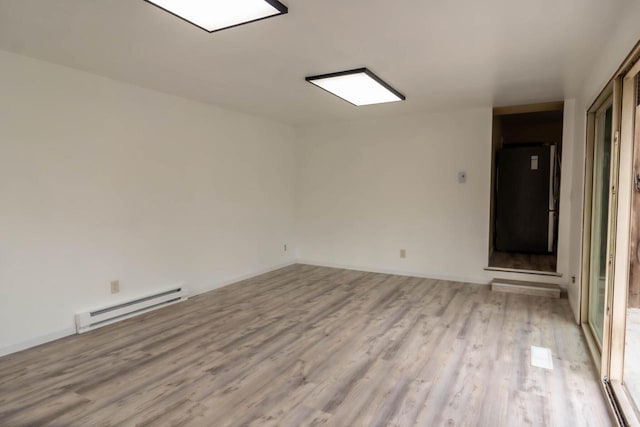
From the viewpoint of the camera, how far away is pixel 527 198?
19.9 ft

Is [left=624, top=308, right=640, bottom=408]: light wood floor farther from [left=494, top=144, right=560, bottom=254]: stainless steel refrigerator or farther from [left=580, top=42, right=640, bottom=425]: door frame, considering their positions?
[left=494, top=144, right=560, bottom=254]: stainless steel refrigerator

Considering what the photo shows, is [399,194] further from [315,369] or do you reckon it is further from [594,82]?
[315,369]

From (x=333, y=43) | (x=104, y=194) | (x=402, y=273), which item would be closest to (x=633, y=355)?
(x=333, y=43)

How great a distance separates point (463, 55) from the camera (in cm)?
281

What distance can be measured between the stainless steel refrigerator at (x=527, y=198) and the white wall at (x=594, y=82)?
177 cm

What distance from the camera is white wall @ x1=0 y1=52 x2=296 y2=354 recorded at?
288cm

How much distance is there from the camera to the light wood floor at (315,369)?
2.09 metres

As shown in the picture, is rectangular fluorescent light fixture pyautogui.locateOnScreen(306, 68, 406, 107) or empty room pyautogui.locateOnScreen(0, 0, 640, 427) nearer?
empty room pyautogui.locateOnScreen(0, 0, 640, 427)

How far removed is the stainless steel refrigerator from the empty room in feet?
1.00

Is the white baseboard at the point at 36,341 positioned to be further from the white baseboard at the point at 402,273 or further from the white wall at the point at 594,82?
the white wall at the point at 594,82

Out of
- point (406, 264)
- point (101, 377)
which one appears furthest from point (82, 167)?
point (406, 264)

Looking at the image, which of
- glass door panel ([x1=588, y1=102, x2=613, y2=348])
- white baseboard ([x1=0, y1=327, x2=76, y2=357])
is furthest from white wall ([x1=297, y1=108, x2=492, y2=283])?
white baseboard ([x1=0, y1=327, x2=76, y2=357])

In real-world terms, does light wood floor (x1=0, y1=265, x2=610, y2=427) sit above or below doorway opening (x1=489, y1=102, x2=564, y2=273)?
below

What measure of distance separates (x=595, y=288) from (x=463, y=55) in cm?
218
